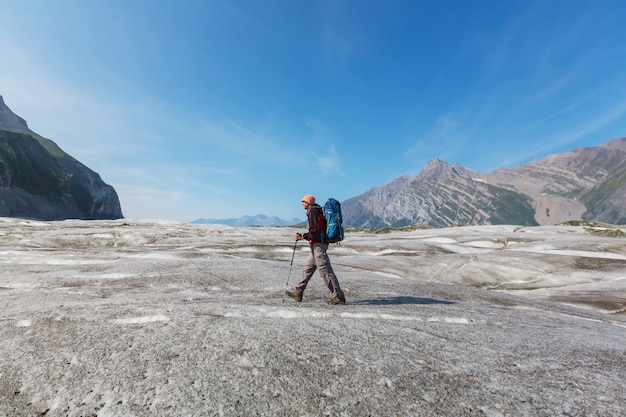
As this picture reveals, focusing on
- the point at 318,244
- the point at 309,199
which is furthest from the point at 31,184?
the point at 318,244

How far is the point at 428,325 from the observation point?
1071cm

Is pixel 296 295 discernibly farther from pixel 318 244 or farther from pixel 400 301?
pixel 400 301

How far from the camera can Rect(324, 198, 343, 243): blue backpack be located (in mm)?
11828

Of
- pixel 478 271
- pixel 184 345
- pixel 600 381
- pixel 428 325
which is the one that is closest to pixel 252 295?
pixel 184 345

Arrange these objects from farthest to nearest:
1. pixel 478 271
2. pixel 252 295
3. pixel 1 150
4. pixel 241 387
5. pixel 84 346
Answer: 1. pixel 1 150
2. pixel 478 271
3. pixel 252 295
4. pixel 84 346
5. pixel 241 387

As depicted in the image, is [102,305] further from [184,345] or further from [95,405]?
[95,405]

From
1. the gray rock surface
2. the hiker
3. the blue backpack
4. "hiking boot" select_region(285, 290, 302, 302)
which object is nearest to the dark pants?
the hiker

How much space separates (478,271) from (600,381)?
2268 cm

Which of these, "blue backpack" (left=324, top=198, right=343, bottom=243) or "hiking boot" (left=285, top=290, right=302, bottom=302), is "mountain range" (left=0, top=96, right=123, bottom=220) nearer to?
"hiking boot" (left=285, top=290, right=302, bottom=302)

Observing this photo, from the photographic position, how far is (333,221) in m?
11.8

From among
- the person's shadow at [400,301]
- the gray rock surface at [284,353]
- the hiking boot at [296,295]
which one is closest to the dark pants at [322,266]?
the hiking boot at [296,295]

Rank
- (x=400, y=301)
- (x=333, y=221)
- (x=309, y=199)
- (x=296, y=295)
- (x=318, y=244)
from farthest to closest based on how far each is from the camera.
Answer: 1. (x=400, y=301)
2. (x=296, y=295)
3. (x=309, y=199)
4. (x=318, y=244)
5. (x=333, y=221)

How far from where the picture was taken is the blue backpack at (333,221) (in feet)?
38.8

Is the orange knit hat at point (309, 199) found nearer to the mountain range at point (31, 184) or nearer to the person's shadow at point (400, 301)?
the person's shadow at point (400, 301)
